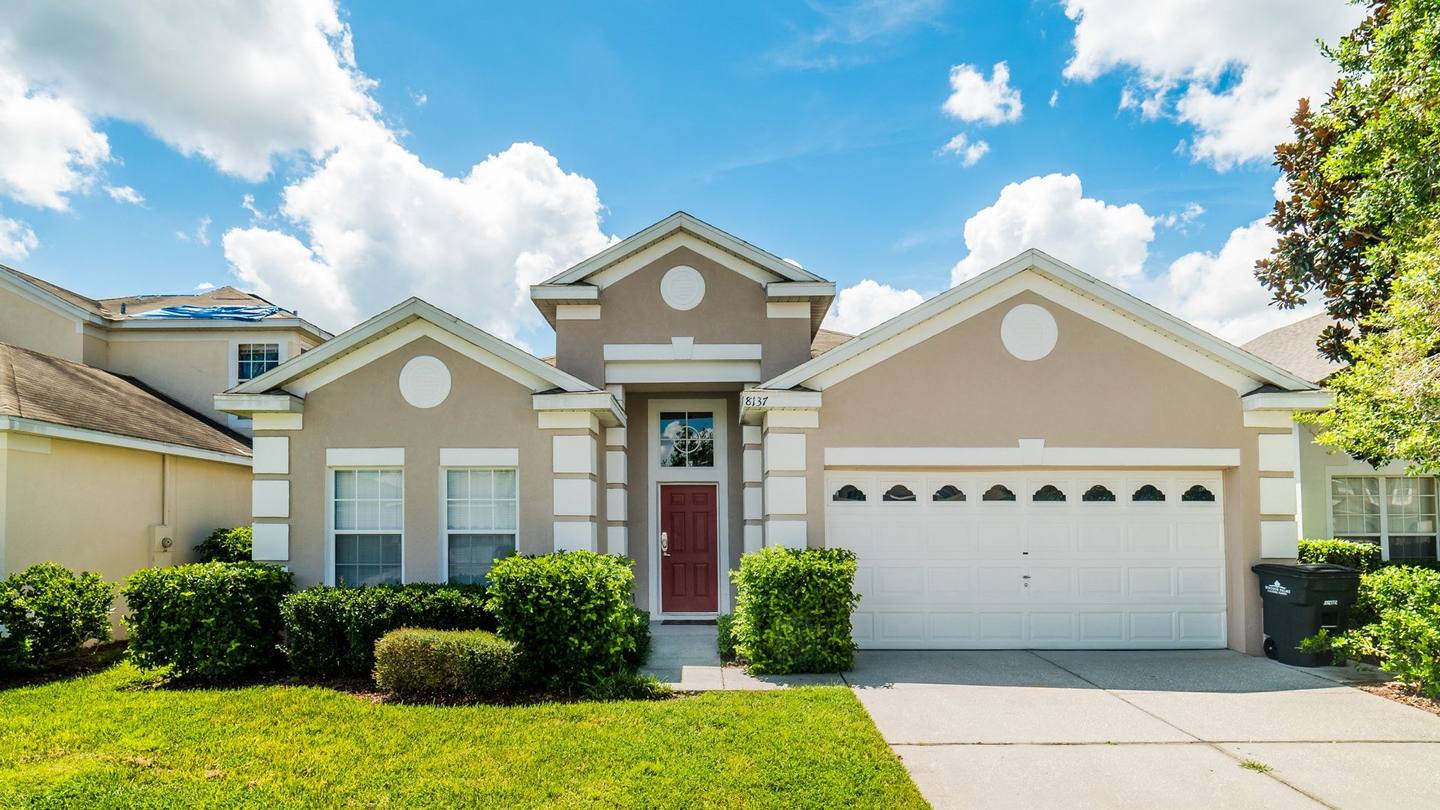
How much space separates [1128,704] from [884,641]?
305cm

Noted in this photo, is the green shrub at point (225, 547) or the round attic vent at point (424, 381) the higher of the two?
the round attic vent at point (424, 381)

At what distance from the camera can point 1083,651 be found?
10.2 metres

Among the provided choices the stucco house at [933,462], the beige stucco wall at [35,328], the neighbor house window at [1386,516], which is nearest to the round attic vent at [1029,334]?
the stucco house at [933,462]

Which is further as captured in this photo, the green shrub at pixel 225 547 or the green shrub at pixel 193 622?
the green shrub at pixel 225 547

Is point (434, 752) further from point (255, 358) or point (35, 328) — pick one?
point (35, 328)

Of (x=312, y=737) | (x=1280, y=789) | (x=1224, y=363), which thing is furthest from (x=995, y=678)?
(x=312, y=737)

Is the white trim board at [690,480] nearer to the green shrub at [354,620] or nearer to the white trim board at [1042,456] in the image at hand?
the white trim board at [1042,456]

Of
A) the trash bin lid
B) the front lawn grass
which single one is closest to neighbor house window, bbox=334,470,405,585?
the front lawn grass

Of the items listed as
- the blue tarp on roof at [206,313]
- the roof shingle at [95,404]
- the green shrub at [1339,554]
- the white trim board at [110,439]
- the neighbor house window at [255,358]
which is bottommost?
the green shrub at [1339,554]

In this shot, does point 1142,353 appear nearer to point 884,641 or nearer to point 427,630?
point 884,641

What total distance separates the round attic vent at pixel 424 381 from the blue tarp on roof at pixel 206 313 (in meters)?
8.95

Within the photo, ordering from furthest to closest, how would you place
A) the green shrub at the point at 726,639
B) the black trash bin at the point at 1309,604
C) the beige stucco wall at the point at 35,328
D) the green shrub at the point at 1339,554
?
the beige stucco wall at the point at 35,328 < the green shrub at the point at 1339,554 < the green shrub at the point at 726,639 < the black trash bin at the point at 1309,604

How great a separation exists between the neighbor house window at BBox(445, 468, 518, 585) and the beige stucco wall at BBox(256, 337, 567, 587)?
6.6 inches

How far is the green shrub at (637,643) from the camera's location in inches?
353
